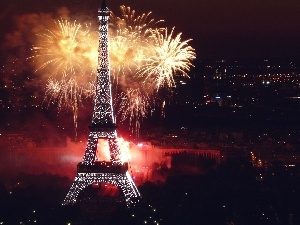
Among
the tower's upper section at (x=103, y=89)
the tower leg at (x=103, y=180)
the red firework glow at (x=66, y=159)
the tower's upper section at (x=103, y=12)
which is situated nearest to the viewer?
the tower's upper section at (x=103, y=12)

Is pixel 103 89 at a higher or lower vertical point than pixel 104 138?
higher

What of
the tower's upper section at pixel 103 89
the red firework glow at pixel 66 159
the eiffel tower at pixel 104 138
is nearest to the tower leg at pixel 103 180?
the eiffel tower at pixel 104 138

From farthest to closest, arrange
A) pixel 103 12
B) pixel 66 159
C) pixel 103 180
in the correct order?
pixel 66 159 < pixel 103 180 < pixel 103 12

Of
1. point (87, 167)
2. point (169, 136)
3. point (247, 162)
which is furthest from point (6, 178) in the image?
point (169, 136)

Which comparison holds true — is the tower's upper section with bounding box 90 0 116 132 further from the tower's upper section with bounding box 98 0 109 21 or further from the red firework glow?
the red firework glow

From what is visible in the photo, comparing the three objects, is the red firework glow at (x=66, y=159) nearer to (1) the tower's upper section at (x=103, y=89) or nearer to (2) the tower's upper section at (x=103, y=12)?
(1) the tower's upper section at (x=103, y=89)

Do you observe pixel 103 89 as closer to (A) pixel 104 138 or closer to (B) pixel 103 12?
(A) pixel 104 138

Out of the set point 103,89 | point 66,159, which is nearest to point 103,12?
point 103,89

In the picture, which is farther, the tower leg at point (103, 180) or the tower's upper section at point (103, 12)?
the tower leg at point (103, 180)
